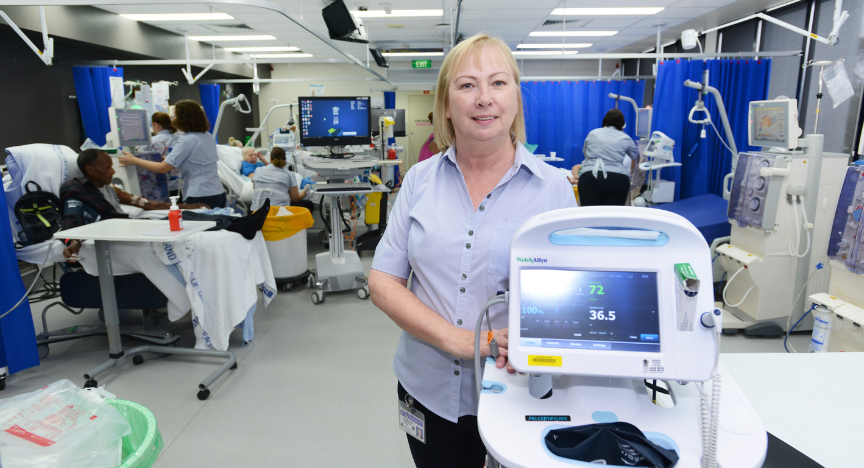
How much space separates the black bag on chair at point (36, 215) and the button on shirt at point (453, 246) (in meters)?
2.60

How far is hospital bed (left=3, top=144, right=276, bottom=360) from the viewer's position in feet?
8.70

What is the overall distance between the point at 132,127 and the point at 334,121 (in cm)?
152

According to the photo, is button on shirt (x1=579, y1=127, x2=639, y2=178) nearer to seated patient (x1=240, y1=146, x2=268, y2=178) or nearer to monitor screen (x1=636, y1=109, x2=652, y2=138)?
monitor screen (x1=636, y1=109, x2=652, y2=138)

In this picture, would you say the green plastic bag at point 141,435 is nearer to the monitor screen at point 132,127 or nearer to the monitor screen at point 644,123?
the monitor screen at point 132,127

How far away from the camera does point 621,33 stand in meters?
7.96

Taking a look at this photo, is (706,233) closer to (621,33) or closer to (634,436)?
(634,436)

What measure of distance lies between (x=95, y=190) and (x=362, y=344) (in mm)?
1823

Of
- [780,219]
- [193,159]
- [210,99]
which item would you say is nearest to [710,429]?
[780,219]

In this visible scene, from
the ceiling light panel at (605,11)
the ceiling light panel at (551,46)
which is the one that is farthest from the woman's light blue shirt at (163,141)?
the ceiling light panel at (551,46)

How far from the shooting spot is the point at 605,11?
633cm

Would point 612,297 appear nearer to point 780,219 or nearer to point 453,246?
point 453,246

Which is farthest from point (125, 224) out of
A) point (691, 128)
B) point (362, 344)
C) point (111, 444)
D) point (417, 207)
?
point (691, 128)

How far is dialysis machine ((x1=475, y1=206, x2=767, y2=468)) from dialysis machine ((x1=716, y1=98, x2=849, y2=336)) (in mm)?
2546

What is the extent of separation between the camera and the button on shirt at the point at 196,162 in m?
3.78
